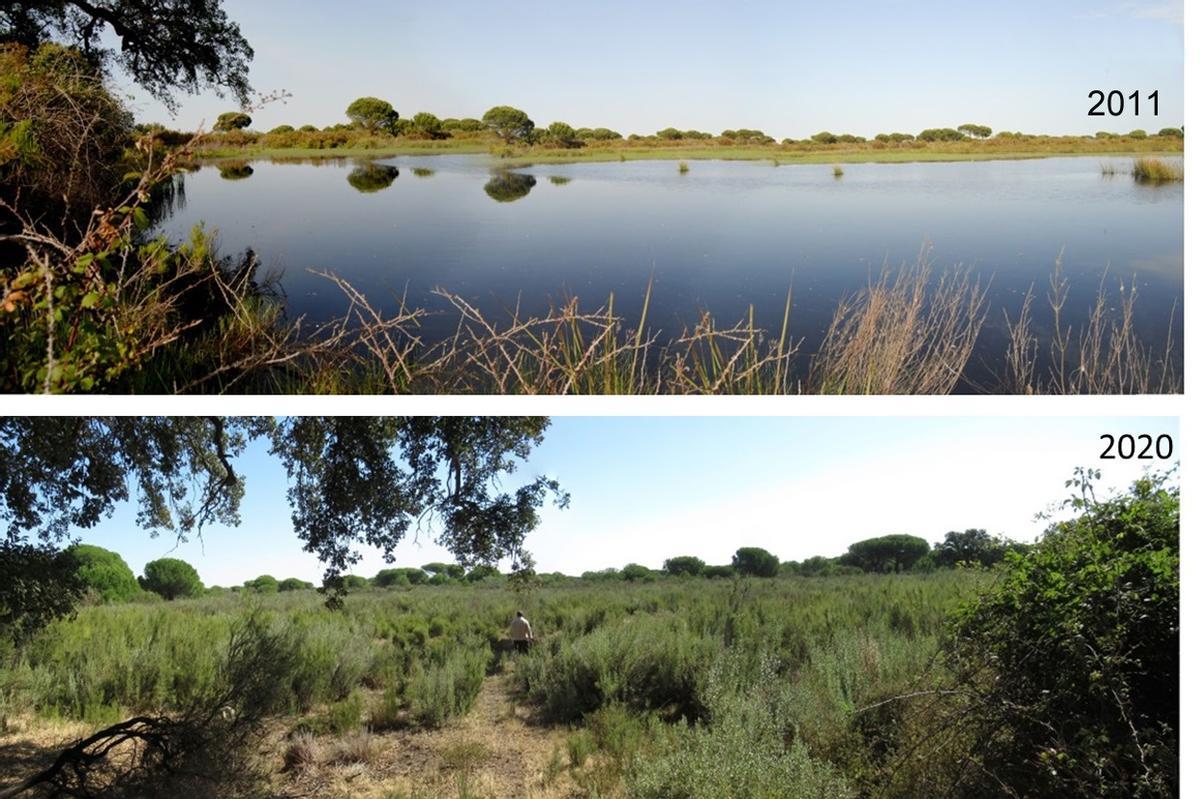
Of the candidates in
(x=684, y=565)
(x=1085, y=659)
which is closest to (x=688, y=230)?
(x=684, y=565)

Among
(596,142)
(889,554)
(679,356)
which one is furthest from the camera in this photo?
(596,142)

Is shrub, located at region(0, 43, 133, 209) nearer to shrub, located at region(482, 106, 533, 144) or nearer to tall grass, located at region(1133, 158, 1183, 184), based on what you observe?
shrub, located at region(482, 106, 533, 144)

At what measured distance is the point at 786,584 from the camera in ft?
16.2

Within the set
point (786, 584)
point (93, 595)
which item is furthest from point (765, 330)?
point (93, 595)

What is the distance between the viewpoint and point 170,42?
6.49m

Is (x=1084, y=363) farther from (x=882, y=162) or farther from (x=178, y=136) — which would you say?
(x=178, y=136)

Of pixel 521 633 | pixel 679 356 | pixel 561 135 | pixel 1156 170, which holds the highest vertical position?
pixel 561 135

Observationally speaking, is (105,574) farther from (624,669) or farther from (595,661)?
(624,669)

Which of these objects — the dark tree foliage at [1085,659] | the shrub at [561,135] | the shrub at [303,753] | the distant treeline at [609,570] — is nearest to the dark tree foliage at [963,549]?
the distant treeline at [609,570]

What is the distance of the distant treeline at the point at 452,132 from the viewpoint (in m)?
6.18

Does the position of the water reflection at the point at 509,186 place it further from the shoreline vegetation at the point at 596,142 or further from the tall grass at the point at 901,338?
the tall grass at the point at 901,338

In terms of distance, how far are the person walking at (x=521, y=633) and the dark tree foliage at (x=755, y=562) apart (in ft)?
4.05

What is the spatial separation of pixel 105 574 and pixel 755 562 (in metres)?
3.69

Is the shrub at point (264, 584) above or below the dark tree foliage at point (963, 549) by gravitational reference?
below
